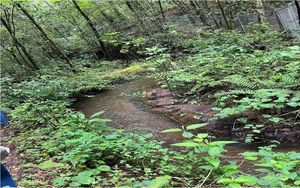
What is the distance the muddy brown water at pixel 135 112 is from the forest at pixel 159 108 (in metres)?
0.03

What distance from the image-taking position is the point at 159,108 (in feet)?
25.5

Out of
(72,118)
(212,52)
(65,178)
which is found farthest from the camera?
(212,52)

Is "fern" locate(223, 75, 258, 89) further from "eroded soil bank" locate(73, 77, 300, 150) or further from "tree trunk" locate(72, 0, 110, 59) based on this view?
"tree trunk" locate(72, 0, 110, 59)

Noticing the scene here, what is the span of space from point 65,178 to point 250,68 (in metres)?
→ 4.92

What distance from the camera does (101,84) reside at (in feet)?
36.8

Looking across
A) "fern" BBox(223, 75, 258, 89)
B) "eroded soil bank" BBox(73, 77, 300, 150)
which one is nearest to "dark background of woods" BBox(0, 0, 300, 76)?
"eroded soil bank" BBox(73, 77, 300, 150)

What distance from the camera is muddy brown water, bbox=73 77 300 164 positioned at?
17.1ft

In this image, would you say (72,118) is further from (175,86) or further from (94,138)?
(175,86)

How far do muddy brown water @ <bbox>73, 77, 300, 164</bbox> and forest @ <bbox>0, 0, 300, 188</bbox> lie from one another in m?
0.03

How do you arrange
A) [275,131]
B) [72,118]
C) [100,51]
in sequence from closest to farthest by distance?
1. [275,131]
2. [72,118]
3. [100,51]

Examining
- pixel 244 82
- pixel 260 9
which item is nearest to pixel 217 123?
pixel 244 82

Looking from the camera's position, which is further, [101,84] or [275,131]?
[101,84]

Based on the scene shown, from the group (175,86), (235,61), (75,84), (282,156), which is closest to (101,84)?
(75,84)

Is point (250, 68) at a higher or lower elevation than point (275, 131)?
higher
